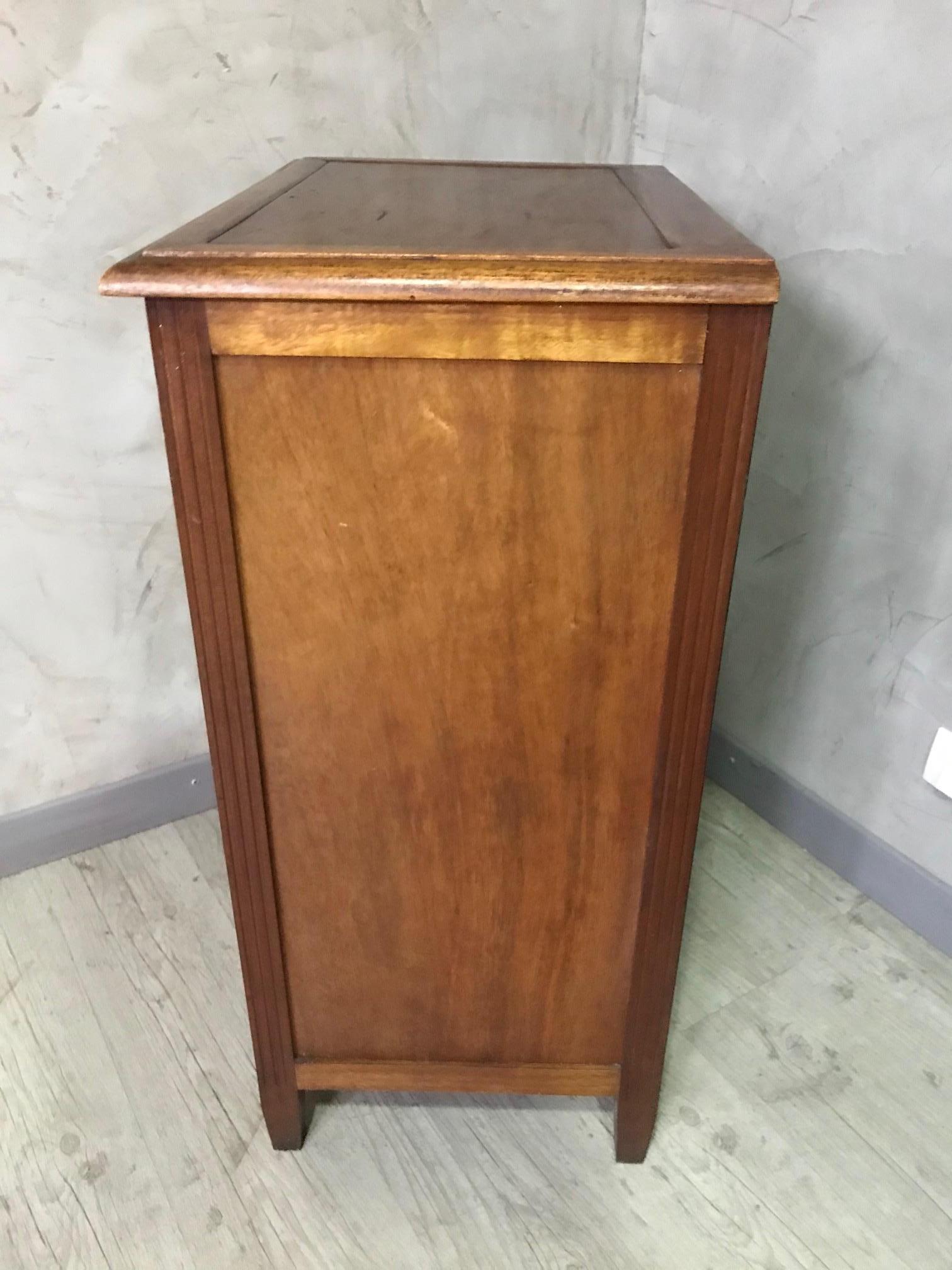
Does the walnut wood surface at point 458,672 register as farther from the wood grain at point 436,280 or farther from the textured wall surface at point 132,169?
the textured wall surface at point 132,169

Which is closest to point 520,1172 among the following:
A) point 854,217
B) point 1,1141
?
point 1,1141

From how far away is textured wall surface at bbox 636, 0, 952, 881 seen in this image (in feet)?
3.74

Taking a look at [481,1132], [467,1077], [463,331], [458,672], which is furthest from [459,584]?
[481,1132]

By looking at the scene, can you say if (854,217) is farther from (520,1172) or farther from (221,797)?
(520,1172)

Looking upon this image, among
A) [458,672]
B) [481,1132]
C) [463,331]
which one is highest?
[463,331]

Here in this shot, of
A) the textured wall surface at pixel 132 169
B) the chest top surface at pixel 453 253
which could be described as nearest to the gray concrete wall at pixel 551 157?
the textured wall surface at pixel 132 169

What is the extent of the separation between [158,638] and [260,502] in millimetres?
786

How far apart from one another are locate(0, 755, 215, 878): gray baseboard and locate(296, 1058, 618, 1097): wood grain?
1.94 ft

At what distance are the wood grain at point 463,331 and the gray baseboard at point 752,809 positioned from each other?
990 millimetres

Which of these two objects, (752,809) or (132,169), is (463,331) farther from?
(752,809)

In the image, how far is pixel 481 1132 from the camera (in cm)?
114

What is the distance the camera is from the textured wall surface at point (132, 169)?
1.15m

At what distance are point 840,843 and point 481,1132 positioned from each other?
0.69 metres

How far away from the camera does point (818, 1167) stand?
3.64 ft
